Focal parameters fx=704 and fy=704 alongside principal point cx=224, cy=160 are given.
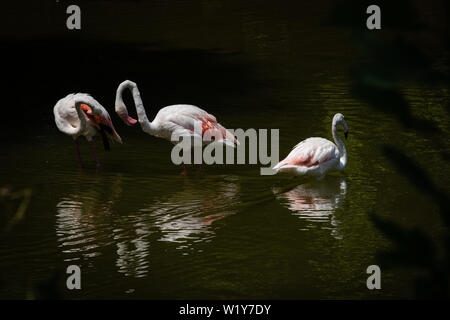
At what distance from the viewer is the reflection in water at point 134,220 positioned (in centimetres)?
569

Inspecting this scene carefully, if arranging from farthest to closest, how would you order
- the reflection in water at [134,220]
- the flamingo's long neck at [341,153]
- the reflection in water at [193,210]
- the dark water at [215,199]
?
the flamingo's long neck at [341,153], the reflection in water at [193,210], the reflection in water at [134,220], the dark water at [215,199]

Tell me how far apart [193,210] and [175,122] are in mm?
1605

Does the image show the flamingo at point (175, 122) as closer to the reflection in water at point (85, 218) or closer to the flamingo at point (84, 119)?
the flamingo at point (84, 119)

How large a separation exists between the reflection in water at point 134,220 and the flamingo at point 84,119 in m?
0.78

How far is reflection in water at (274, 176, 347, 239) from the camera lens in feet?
20.7

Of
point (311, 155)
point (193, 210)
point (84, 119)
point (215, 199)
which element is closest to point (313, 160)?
point (311, 155)

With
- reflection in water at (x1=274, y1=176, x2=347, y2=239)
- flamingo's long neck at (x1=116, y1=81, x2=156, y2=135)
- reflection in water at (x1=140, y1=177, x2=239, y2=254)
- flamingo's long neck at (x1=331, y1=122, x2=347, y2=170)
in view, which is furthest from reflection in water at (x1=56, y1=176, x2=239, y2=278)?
flamingo's long neck at (x1=331, y1=122, x2=347, y2=170)

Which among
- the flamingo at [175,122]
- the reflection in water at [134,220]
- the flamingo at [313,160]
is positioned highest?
the flamingo at [175,122]

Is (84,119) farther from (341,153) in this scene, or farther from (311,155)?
(341,153)

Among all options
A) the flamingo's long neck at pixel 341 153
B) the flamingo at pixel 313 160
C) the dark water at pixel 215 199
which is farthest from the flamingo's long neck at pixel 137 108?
the flamingo's long neck at pixel 341 153

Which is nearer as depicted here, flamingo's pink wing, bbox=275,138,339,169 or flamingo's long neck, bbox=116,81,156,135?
flamingo's pink wing, bbox=275,138,339,169

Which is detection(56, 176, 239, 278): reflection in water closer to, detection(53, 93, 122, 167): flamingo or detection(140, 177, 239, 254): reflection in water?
detection(140, 177, 239, 254): reflection in water

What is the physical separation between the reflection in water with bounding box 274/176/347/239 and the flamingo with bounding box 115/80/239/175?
4.08 feet
